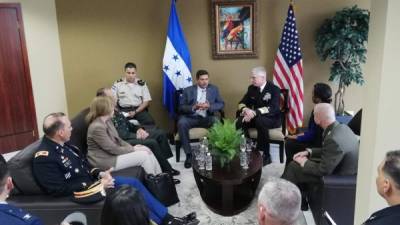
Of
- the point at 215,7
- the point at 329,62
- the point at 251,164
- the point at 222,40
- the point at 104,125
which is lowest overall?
the point at 251,164

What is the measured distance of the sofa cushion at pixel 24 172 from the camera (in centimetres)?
244

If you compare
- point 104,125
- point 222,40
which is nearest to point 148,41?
point 222,40

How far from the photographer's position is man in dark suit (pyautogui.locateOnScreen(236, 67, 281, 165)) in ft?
14.1

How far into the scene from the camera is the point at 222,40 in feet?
16.7

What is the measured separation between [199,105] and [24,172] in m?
2.48

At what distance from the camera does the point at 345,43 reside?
4.39 metres

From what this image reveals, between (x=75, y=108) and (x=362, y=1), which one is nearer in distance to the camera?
(x=362, y=1)

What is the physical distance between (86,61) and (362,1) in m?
4.06

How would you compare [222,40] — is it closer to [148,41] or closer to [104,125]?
[148,41]

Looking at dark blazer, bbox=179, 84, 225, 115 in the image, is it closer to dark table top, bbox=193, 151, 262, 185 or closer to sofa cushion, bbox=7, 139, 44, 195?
dark table top, bbox=193, 151, 262, 185

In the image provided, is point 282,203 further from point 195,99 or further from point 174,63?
point 174,63

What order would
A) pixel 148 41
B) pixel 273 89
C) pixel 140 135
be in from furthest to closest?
pixel 148 41 → pixel 273 89 → pixel 140 135

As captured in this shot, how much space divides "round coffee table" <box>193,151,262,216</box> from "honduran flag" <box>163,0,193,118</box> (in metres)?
1.74

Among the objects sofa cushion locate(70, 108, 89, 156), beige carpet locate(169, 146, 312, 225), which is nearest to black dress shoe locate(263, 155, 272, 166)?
beige carpet locate(169, 146, 312, 225)
